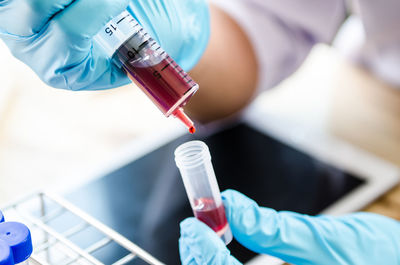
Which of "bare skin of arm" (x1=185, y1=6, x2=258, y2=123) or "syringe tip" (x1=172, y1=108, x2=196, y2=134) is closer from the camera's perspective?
"syringe tip" (x1=172, y1=108, x2=196, y2=134)

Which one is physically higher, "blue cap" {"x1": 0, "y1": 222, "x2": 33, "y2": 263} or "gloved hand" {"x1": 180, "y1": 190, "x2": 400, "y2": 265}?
"blue cap" {"x1": 0, "y1": 222, "x2": 33, "y2": 263}

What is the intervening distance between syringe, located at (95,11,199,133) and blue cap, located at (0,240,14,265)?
268 mm

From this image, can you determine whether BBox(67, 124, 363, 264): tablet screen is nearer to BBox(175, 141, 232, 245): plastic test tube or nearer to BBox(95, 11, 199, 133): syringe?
BBox(175, 141, 232, 245): plastic test tube

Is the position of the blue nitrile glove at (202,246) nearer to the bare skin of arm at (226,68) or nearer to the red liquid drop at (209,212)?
the red liquid drop at (209,212)

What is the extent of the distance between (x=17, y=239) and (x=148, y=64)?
291 mm

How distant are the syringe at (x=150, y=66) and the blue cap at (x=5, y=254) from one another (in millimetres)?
268

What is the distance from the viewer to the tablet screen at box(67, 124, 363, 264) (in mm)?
1035

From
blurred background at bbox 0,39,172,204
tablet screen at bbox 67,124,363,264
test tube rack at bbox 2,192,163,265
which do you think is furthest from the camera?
blurred background at bbox 0,39,172,204

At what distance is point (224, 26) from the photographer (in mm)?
1299

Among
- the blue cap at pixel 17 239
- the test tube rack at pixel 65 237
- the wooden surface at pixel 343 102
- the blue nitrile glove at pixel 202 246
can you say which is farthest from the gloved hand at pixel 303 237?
the wooden surface at pixel 343 102

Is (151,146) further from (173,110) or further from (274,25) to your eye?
(173,110)

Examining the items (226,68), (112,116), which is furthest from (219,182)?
(112,116)

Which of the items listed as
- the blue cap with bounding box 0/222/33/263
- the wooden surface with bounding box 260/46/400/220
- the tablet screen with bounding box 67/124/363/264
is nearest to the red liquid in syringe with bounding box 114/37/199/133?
the blue cap with bounding box 0/222/33/263

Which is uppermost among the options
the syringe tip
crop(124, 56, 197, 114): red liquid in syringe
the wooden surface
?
crop(124, 56, 197, 114): red liquid in syringe
